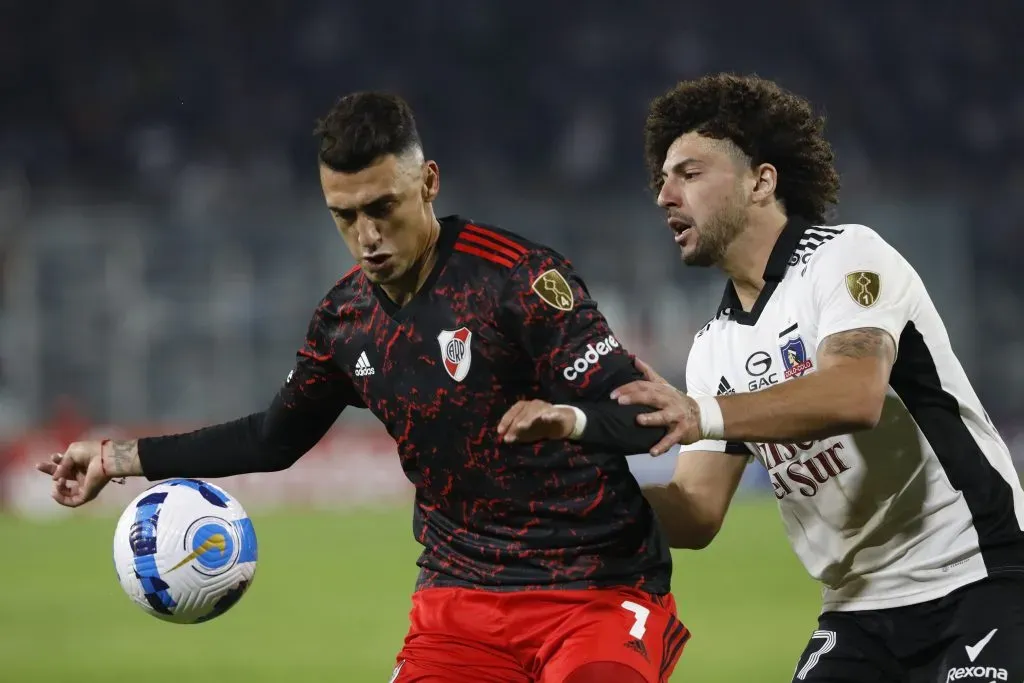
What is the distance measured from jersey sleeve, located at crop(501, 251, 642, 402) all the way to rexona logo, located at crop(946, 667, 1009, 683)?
1.10 metres

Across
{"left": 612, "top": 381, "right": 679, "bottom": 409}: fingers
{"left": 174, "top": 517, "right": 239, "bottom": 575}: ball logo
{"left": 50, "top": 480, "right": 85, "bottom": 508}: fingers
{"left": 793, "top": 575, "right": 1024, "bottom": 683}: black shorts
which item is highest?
{"left": 50, "top": 480, "right": 85, "bottom": 508}: fingers

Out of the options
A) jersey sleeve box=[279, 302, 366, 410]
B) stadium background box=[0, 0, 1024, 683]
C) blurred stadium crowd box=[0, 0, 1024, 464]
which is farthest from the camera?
blurred stadium crowd box=[0, 0, 1024, 464]

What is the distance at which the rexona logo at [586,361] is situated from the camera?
3439 millimetres

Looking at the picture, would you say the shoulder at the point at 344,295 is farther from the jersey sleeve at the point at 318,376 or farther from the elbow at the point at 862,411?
the elbow at the point at 862,411

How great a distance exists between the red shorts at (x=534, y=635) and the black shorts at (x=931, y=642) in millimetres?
422

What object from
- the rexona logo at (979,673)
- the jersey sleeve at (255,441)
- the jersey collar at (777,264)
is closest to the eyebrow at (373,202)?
the jersey sleeve at (255,441)

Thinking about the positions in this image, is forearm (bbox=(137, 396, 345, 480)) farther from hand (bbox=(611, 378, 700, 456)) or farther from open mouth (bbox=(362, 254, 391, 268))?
hand (bbox=(611, 378, 700, 456))

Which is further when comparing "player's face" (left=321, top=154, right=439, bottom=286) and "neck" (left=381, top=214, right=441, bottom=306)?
"neck" (left=381, top=214, right=441, bottom=306)

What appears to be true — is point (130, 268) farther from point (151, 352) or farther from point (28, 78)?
point (28, 78)

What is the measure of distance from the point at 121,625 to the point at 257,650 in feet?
5.16

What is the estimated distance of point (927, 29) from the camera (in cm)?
Result: 2531

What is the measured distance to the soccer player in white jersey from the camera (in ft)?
10.7

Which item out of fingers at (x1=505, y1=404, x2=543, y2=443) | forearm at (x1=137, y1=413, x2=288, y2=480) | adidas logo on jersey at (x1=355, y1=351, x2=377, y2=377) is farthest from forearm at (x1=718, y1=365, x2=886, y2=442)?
forearm at (x1=137, y1=413, x2=288, y2=480)

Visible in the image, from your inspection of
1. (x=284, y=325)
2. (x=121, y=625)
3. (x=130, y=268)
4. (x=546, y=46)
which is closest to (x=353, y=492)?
(x=284, y=325)
